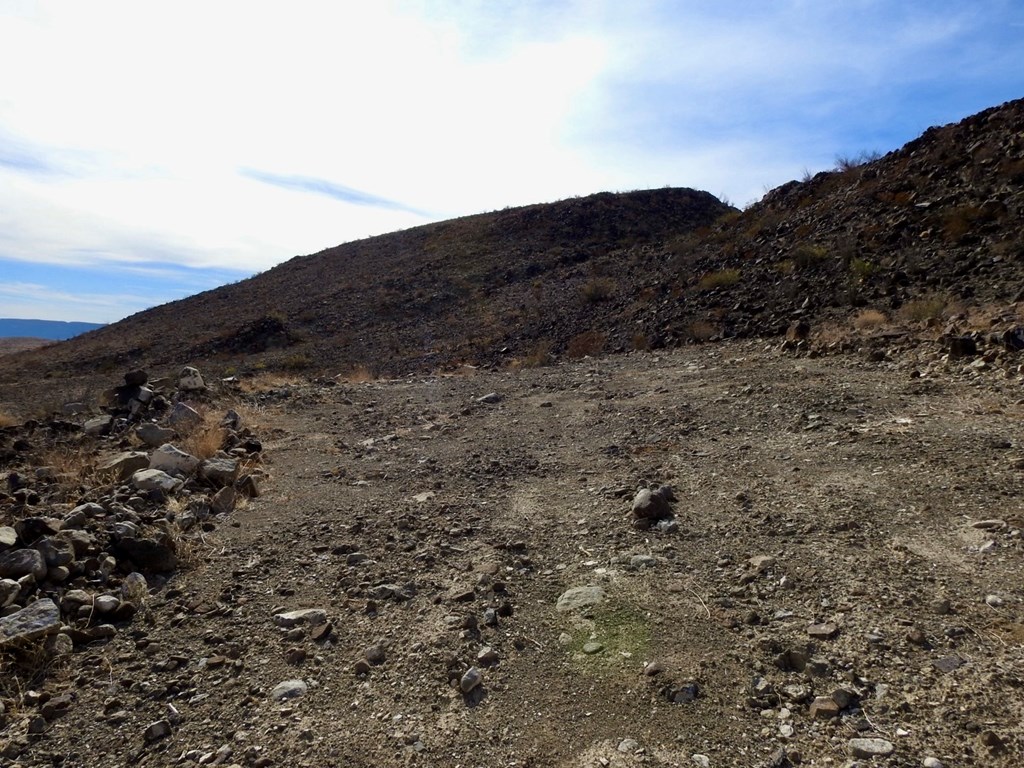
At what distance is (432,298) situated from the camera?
24.8 meters

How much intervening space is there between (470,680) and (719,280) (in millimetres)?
12441

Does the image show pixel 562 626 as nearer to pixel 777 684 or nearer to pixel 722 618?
pixel 722 618

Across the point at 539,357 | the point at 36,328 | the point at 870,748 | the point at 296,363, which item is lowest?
the point at 870,748

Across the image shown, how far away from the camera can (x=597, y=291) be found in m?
17.9

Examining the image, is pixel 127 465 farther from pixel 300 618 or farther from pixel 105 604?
pixel 300 618

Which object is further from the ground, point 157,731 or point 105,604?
point 105,604

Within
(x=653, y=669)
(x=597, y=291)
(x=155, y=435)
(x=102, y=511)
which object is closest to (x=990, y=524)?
(x=653, y=669)

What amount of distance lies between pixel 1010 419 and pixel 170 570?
6.01m

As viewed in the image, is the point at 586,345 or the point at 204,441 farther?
the point at 586,345

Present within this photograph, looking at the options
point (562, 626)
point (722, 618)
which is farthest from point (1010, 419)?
point (562, 626)

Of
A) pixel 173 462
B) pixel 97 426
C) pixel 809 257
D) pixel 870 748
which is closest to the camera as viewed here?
pixel 870 748

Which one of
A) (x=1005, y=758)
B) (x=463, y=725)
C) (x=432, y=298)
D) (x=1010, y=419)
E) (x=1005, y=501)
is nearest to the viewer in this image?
(x=1005, y=758)

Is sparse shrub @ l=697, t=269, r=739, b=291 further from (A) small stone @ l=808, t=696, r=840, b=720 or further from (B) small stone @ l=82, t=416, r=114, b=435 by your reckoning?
(A) small stone @ l=808, t=696, r=840, b=720

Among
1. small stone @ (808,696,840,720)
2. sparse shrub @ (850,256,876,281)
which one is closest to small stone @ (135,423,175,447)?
Result: small stone @ (808,696,840,720)
